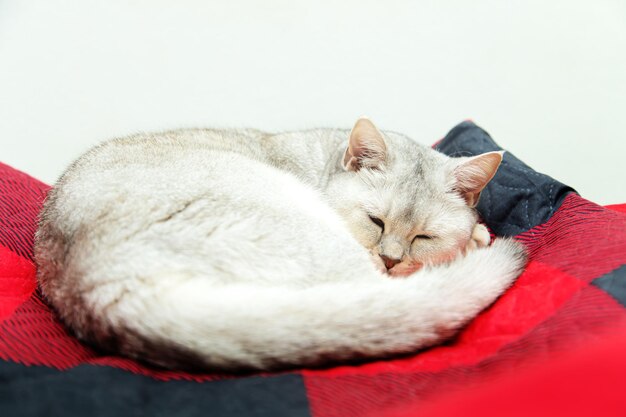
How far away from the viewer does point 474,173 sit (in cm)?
179

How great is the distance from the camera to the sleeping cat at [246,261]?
106 cm

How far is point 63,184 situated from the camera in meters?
1.56

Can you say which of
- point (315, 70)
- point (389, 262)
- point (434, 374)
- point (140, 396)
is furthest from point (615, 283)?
point (315, 70)

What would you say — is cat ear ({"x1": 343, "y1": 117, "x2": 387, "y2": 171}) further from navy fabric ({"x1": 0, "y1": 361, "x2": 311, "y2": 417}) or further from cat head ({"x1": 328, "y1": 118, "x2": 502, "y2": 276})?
navy fabric ({"x1": 0, "y1": 361, "x2": 311, "y2": 417})

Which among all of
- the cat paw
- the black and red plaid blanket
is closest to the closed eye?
the cat paw

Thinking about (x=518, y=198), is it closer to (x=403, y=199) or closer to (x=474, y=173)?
(x=474, y=173)

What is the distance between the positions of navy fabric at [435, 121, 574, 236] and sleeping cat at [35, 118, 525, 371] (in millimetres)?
264

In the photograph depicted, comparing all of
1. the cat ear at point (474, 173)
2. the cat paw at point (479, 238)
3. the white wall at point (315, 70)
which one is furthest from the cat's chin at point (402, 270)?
the white wall at point (315, 70)

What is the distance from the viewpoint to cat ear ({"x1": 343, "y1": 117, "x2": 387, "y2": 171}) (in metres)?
1.79

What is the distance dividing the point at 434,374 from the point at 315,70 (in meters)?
2.32

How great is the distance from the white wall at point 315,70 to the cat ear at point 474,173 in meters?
1.40

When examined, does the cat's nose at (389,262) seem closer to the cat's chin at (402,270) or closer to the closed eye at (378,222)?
the cat's chin at (402,270)

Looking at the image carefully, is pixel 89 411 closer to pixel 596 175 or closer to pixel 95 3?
pixel 95 3

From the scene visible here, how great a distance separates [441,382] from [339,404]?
222 millimetres
